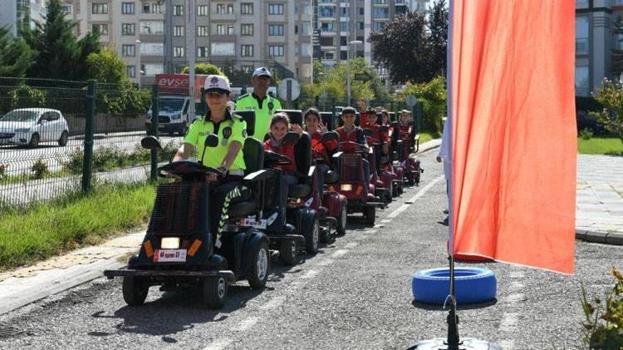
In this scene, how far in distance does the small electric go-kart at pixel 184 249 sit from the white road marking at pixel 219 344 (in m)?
1.16

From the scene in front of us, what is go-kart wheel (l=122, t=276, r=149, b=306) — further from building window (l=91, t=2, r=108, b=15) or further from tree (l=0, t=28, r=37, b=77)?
building window (l=91, t=2, r=108, b=15)

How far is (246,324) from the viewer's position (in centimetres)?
807

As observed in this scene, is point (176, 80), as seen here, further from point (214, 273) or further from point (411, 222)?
point (214, 273)

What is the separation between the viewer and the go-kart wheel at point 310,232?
1192 cm

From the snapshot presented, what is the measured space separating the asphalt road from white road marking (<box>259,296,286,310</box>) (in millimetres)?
12

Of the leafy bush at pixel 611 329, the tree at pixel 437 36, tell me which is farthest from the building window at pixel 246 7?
the leafy bush at pixel 611 329

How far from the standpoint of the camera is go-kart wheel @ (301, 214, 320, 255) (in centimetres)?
1192

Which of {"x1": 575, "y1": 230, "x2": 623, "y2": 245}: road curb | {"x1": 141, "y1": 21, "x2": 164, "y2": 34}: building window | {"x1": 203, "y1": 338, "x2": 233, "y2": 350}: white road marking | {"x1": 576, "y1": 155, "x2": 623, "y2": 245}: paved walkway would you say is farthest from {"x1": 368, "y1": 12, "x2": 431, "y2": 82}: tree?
{"x1": 203, "y1": 338, "x2": 233, "y2": 350}: white road marking

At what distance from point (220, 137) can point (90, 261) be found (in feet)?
7.48

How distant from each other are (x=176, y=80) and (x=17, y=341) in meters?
58.0

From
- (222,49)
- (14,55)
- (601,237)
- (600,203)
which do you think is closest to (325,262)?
(601,237)

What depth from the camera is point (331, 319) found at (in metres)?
8.20

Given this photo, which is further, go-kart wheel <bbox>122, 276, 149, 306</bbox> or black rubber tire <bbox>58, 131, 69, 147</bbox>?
black rubber tire <bbox>58, 131, 69, 147</bbox>

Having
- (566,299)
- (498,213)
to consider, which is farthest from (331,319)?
(498,213)
